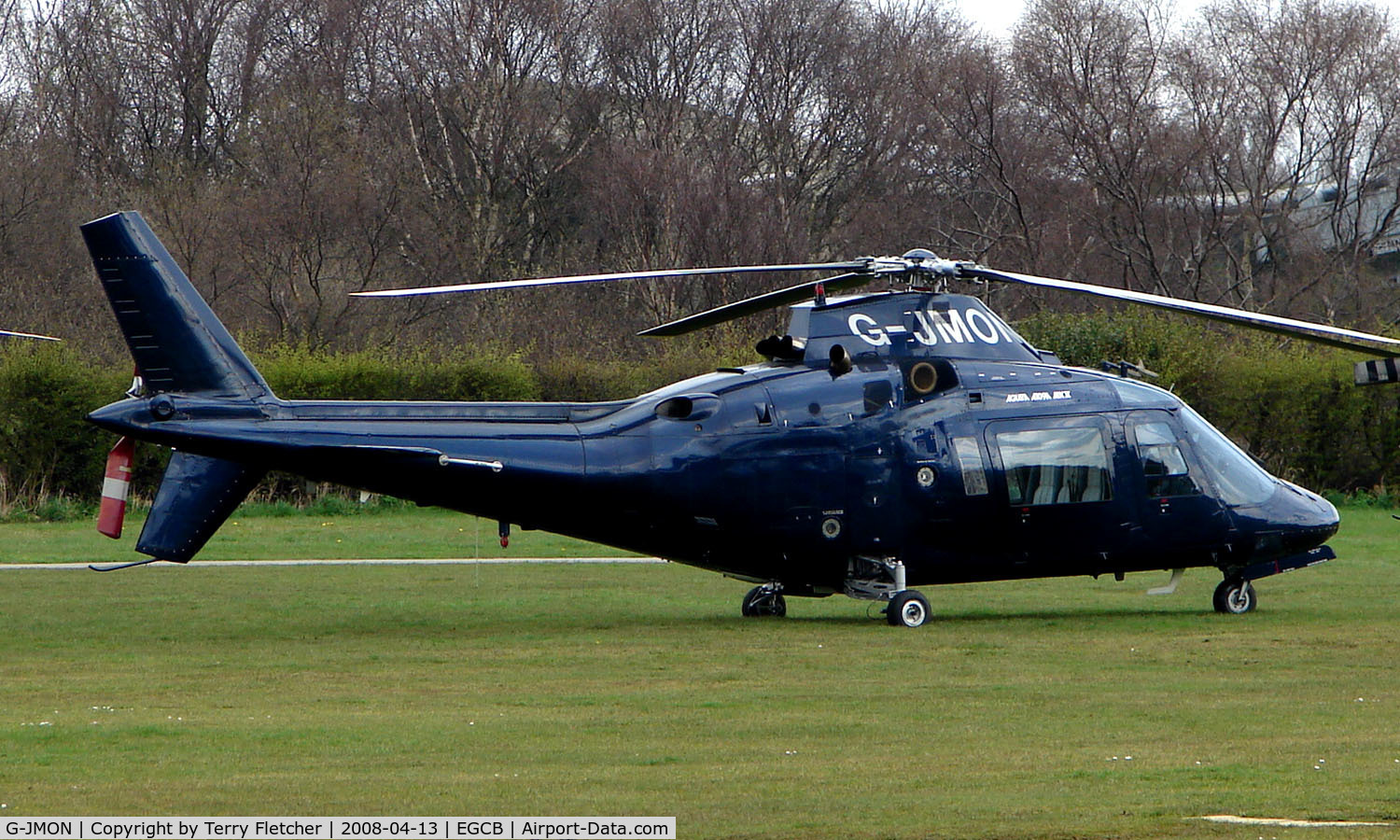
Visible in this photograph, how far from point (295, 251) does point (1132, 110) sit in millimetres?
26235

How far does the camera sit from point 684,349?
4141cm

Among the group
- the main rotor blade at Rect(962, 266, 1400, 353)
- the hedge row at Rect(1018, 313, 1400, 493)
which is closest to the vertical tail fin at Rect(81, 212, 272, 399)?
the main rotor blade at Rect(962, 266, 1400, 353)

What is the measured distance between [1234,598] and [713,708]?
878cm

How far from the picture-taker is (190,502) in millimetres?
16281

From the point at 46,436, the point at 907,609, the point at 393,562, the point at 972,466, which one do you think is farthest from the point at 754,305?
the point at 46,436

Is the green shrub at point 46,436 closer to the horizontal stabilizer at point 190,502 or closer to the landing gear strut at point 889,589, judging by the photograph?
the horizontal stabilizer at point 190,502

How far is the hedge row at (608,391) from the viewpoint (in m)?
34.6

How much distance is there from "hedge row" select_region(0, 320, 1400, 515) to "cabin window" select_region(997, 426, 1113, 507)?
63.1 feet

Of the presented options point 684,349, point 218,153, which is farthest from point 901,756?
point 218,153

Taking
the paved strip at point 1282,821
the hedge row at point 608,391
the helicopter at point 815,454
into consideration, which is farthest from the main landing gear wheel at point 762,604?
the hedge row at point 608,391

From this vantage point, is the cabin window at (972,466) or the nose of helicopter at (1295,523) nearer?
the cabin window at (972,466)

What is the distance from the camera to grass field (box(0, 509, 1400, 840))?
8.91 metres
